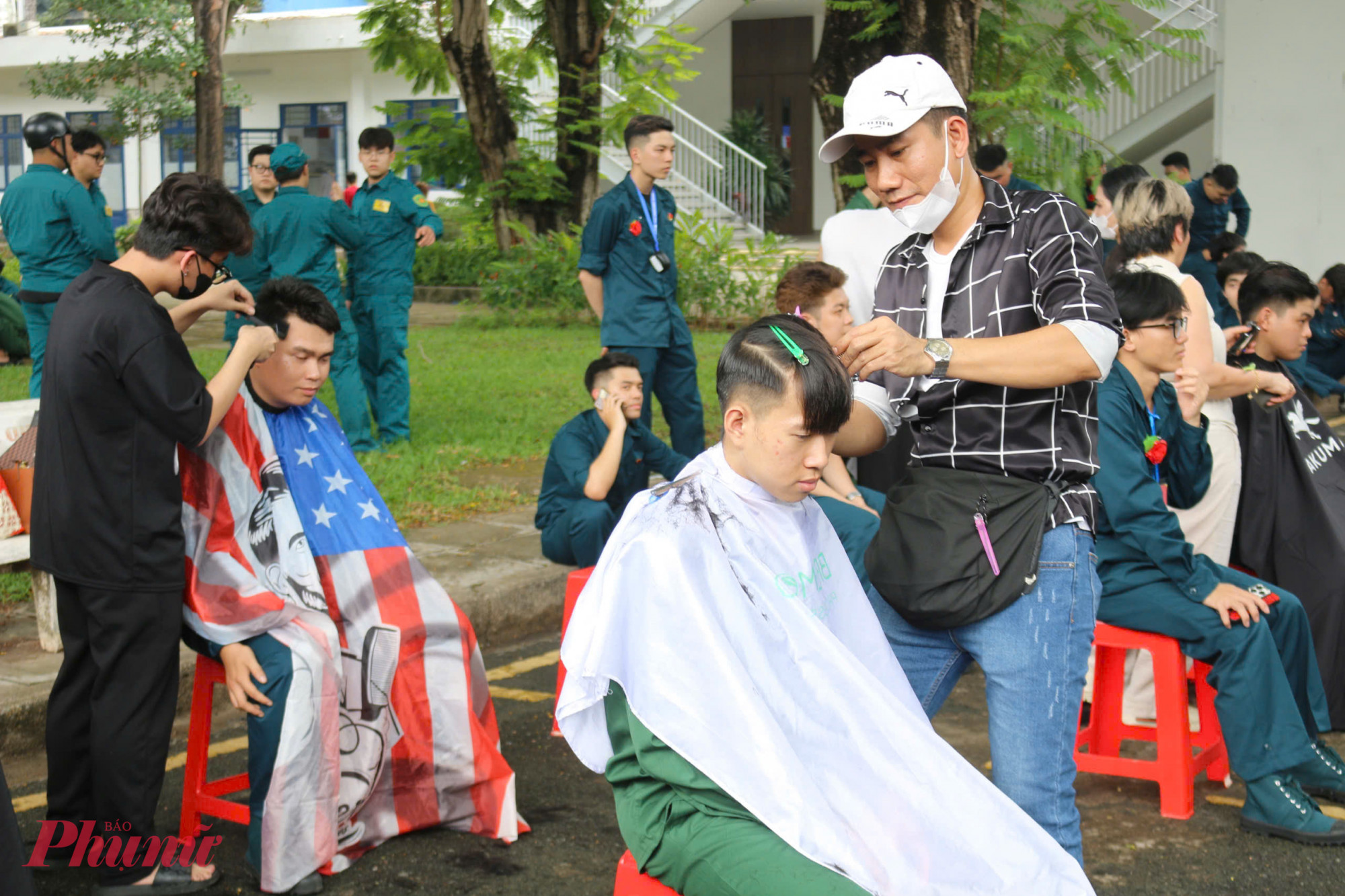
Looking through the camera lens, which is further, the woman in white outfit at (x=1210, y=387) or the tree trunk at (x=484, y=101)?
the tree trunk at (x=484, y=101)

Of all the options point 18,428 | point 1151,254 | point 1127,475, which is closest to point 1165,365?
point 1127,475

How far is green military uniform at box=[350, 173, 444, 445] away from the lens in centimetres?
880

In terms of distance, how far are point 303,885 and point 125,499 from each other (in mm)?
1066

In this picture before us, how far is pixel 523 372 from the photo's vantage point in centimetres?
1209

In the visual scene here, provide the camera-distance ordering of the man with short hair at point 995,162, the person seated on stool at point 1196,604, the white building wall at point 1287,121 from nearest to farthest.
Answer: the person seated on stool at point 1196,604 → the man with short hair at point 995,162 → the white building wall at point 1287,121

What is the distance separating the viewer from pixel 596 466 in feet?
16.1

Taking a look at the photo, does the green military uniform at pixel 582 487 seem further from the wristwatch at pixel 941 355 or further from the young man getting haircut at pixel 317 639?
the wristwatch at pixel 941 355

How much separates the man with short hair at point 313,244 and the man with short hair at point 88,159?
94 cm

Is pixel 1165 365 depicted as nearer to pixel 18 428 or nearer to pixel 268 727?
pixel 268 727

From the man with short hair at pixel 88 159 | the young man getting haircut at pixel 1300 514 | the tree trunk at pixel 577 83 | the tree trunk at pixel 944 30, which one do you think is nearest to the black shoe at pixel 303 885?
the young man getting haircut at pixel 1300 514

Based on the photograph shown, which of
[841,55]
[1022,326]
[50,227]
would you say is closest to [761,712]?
[1022,326]

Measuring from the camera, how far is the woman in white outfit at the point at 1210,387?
4523 millimetres

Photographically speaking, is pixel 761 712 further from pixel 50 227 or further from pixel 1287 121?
pixel 1287 121

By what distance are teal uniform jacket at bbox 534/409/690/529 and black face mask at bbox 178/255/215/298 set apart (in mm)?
1672
